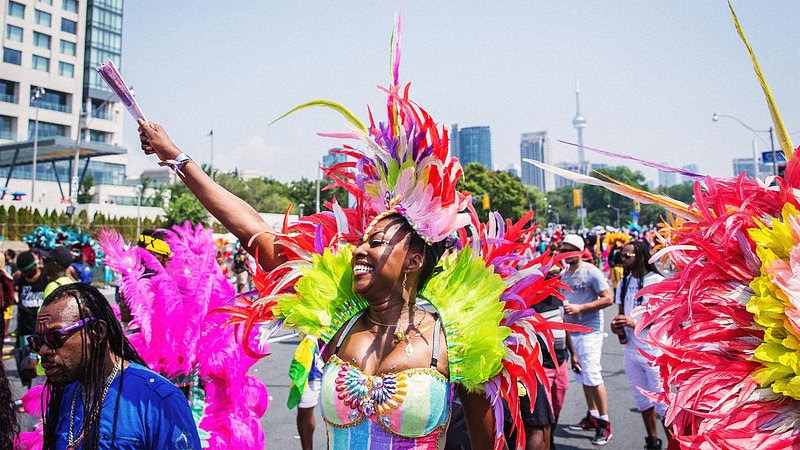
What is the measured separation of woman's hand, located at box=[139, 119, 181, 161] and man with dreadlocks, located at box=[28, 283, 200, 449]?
0.58m

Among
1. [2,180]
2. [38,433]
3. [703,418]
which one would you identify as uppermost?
[2,180]

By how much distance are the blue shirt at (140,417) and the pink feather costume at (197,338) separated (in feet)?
4.46

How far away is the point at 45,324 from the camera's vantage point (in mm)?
2240

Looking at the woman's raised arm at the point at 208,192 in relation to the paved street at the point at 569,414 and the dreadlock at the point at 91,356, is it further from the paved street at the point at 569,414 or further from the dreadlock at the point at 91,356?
the paved street at the point at 569,414

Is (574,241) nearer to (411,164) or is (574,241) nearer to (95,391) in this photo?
(411,164)

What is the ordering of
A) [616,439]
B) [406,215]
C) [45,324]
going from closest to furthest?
[45,324], [406,215], [616,439]

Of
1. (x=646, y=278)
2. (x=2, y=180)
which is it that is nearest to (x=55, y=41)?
(x=2, y=180)

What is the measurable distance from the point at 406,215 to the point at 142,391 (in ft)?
3.73

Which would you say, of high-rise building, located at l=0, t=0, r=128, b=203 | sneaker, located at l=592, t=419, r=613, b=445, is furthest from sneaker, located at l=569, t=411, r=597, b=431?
high-rise building, located at l=0, t=0, r=128, b=203

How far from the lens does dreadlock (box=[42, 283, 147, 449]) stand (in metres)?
2.22

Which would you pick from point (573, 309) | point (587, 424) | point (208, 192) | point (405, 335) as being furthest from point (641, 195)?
point (587, 424)

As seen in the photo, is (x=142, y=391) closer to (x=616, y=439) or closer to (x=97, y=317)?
(x=97, y=317)

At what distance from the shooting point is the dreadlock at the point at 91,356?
222cm

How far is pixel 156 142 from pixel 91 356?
824 millimetres
